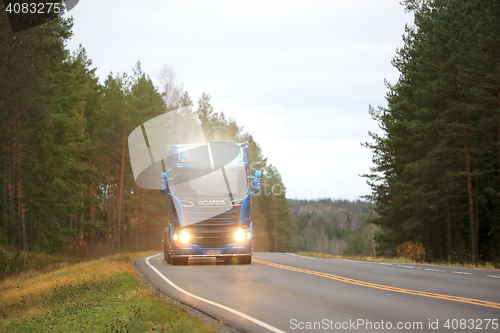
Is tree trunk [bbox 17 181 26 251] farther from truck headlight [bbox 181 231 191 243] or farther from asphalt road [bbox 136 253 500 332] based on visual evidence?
asphalt road [bbox 136 253 500 332]

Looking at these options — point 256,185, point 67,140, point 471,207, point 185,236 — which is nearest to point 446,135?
point 471,207

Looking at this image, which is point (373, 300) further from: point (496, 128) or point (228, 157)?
point (496, 128)

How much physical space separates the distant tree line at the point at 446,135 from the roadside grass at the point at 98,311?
21.4 metres

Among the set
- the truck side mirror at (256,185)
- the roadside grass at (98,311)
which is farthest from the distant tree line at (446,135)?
the roadside grass at (98,311)

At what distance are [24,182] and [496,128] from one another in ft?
104

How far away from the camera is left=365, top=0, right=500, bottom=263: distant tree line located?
28.0m

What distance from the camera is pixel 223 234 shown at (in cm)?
1947

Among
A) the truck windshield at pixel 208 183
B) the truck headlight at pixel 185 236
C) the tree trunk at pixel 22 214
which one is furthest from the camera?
the tree trunk at pixel 22 214

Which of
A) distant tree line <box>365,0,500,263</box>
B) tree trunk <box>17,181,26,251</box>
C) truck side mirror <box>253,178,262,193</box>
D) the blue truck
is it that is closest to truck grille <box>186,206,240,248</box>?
the blue truck

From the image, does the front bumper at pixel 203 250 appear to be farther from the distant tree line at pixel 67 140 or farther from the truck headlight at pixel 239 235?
the distant tree line at pixel 67 140

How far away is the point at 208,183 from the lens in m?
19.8

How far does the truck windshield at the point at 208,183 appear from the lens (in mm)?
19567

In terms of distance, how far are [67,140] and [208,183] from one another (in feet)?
84.4

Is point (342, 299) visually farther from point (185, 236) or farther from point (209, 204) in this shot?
point (185, 236)
